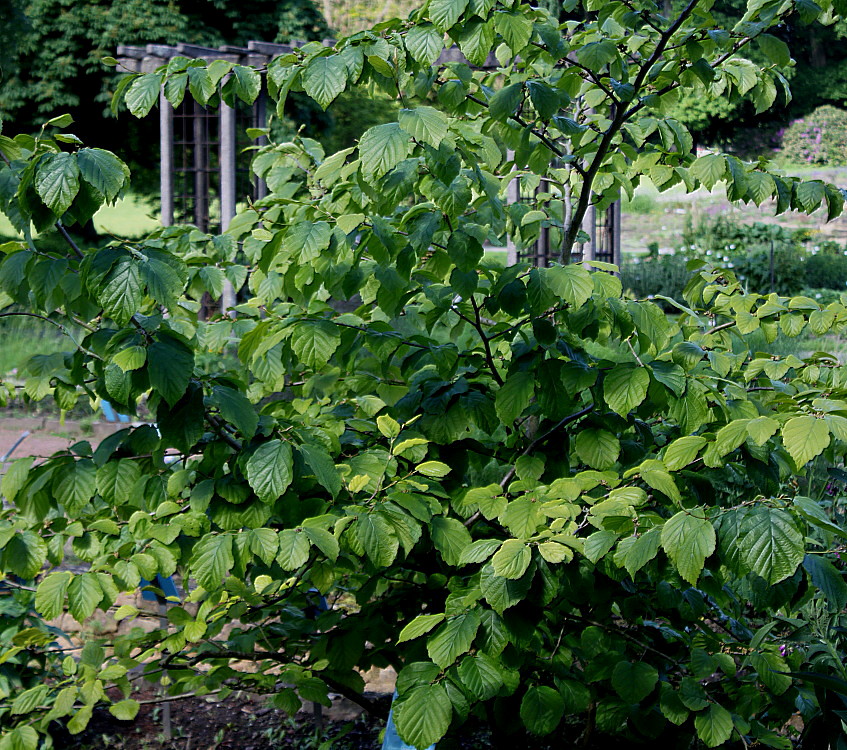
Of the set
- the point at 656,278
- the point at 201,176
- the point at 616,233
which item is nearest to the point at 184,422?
the point at 201,176

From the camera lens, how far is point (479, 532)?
1.92 m

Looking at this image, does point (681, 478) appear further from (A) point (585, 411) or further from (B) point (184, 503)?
(B) point (184, 503)

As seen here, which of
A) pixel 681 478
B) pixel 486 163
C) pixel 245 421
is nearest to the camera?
pixel 245 421

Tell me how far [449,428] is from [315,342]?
1.04 feet

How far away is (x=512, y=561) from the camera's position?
1.26 m

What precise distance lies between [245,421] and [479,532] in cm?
69

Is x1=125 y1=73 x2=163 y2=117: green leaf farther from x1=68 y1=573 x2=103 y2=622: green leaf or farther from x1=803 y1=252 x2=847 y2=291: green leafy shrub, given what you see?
x1=803 y1=252 x2=847 y2=291: green leafy shrub

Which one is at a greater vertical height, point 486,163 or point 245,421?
point 486,163

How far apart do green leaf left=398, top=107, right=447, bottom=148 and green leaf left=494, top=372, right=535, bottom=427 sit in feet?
1.58

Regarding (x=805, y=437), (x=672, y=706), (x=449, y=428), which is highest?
(x=805, y=437)

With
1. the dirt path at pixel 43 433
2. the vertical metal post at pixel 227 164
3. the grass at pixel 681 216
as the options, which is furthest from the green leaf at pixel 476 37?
the grass at pixel 681 216

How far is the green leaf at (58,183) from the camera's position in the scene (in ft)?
3.92

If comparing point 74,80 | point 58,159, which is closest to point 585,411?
point 58,159

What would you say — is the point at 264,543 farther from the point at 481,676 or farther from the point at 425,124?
the point at 425,124
